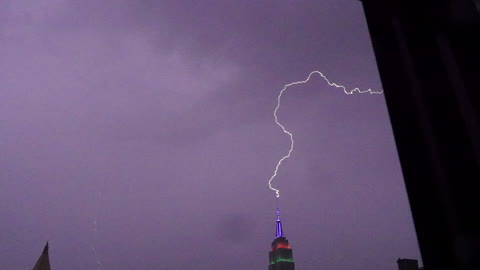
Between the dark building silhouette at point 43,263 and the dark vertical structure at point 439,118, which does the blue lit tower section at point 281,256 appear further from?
the dark vertical structure at point 439,118

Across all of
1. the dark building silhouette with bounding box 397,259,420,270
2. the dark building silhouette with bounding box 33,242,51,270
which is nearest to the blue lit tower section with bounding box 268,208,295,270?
the dark building silhouette with bounding box 397,259,420,270

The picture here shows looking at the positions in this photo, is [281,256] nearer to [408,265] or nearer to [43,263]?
[408,265]

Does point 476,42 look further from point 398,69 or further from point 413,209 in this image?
point 413,209

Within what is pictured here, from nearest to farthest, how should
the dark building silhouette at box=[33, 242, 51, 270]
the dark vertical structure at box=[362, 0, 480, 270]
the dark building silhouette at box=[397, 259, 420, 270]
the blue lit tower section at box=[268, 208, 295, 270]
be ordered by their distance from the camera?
the dark vertical structure at box=[362, 0, 480, 270] < the dark building silhouette at box=[33, 242, 51, 270] < the dark building silhouette at box=[397, 259, 420, 270] < the blue lit tower section at box=[268, 208, 295, 270]

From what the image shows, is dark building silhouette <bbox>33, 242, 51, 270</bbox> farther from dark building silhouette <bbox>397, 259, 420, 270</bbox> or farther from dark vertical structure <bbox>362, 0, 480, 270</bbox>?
A: dark building silhouette <bbox>397, 259, 420, 270</bbox>

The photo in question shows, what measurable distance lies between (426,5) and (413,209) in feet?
5.40

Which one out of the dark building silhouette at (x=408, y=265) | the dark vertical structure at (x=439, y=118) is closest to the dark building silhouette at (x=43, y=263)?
the dark vertical structure at (x=439, y=118)

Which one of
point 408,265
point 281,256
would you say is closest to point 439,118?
point 408,265

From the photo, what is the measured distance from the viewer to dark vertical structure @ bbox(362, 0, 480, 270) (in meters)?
2.59

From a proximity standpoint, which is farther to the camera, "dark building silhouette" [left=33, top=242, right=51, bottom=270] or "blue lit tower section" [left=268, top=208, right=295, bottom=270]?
"blue lit tower section" [left=268, top=208, right=295, bottom=270]

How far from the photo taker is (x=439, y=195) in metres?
2.71

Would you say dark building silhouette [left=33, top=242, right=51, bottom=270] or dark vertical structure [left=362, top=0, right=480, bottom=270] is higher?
dark building silhouette [left=33, top=242, right=51, bottom=270]

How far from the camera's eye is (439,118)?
282 centimetres

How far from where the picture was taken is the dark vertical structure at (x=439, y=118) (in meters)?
2.59
